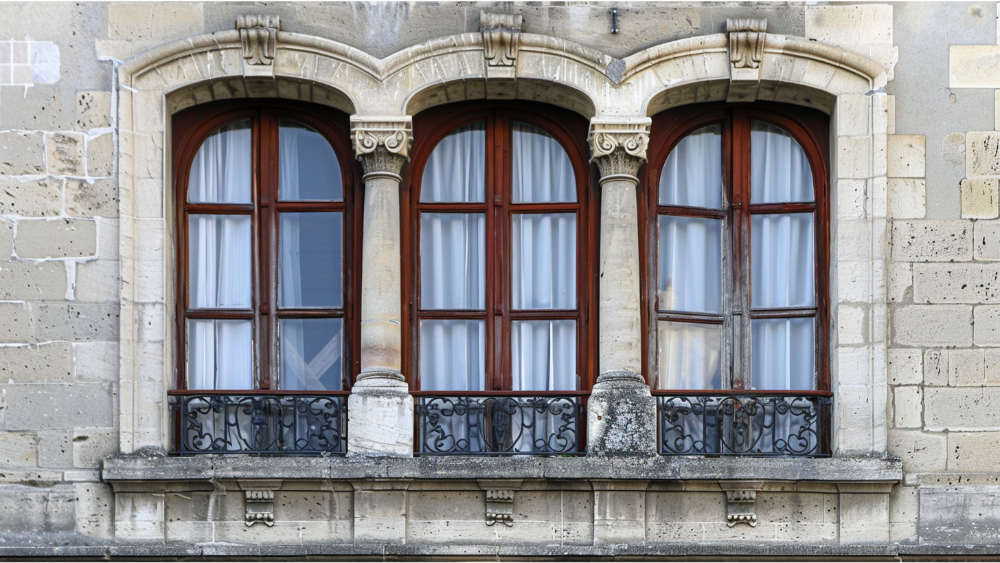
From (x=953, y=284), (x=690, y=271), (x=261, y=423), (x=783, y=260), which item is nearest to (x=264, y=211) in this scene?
(x=261, y=423)

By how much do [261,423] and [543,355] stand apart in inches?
70.1

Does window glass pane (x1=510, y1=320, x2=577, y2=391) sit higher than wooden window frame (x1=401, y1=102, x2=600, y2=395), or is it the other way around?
wooden window frame (x1=401, y1=102, x2=600, y2=395)

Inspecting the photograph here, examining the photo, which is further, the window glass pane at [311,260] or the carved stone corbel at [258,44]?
the window glass pane at [311,260]

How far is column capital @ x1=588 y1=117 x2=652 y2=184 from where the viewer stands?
10.1 m

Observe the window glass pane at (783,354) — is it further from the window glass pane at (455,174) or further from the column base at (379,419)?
the column base at (379,419)

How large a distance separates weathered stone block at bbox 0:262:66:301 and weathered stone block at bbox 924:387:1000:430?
17.2 feet

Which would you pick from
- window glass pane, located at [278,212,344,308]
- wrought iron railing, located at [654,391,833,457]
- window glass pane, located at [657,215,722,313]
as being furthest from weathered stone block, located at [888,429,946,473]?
window glass pane, located at [278,212,344,308]

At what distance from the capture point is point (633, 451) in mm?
9727

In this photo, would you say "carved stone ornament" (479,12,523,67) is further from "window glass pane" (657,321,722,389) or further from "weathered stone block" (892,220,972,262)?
"weathered stone block" (892,220,972,262)

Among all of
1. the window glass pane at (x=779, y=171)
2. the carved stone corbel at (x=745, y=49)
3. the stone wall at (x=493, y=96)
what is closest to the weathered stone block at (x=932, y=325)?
the stone wall at (x=493, y=96)

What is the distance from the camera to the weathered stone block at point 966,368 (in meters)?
9.91

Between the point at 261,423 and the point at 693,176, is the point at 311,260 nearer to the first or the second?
the point at 261,423

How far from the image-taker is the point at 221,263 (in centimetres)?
1034

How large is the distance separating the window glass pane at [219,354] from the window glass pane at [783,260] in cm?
318
